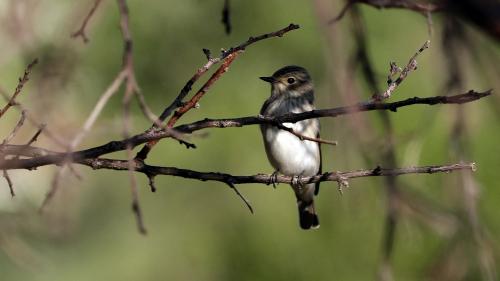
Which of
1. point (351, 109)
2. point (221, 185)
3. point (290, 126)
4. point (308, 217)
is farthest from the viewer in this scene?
point (221, 185)

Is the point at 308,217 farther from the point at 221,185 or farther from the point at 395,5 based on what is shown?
the point at 395,5

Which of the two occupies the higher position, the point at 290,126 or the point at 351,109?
the point at 290,126

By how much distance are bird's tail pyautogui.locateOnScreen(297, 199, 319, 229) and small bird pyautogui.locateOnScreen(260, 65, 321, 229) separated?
34 cm

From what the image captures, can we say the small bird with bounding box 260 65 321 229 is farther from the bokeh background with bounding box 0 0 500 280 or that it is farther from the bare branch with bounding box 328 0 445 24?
the bare branch with bounding box 328 0 445 24

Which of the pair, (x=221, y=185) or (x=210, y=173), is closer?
(x=210, y=173)

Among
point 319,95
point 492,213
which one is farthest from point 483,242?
point 492,213

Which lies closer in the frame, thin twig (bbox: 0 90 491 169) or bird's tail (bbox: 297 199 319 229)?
thin twig (bbox: 0 90 491 169)

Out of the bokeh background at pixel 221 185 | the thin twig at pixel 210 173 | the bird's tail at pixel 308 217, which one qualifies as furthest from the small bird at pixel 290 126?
the thin twig at pixel 210 173

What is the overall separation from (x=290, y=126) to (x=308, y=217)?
121cm

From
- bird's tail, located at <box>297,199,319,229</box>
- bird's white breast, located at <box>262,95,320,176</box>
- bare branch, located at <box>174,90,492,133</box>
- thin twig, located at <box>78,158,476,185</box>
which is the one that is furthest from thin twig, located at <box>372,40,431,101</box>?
bird's tail, located at <box>297,199,319,229</box>

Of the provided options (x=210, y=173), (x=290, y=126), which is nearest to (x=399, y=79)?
(x=210, y=173)

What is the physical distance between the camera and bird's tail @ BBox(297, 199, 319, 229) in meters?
6.09

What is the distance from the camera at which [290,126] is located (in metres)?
5.05

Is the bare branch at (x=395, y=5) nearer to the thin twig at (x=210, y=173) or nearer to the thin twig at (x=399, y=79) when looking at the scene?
the thin twig at (x=399, y=79)
